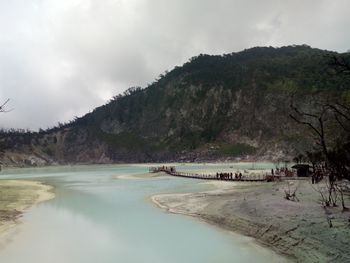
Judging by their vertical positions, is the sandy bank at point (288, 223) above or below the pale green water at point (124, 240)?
above

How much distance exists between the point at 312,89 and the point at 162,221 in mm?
145108

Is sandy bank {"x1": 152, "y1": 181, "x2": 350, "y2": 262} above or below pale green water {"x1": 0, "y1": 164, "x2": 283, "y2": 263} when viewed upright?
above

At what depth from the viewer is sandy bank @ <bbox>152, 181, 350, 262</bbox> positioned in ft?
61.9

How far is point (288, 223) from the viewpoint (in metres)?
23.2

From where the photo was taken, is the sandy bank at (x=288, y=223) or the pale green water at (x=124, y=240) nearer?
the sandy bank at (x=288, y=223)

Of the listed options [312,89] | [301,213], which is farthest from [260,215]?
[312,89]

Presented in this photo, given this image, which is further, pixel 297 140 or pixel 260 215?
pixel 297 140

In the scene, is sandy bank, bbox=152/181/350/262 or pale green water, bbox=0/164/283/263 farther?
pale green water, bbox=0/164/283/263

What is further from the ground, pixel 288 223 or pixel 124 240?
pixel 288 223

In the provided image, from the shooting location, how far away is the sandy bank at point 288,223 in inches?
742

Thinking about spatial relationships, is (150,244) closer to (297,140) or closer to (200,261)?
(200,261)

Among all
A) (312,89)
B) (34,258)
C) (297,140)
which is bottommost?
(34,258)

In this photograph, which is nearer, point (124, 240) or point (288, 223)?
point (288, 223)

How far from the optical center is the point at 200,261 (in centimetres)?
2078
